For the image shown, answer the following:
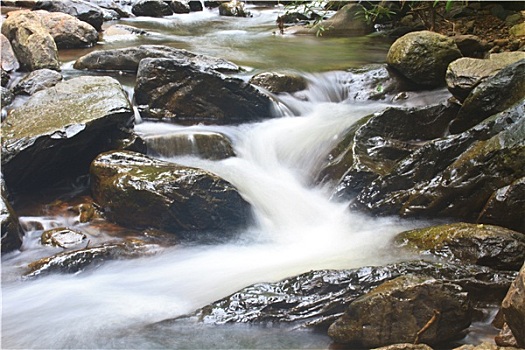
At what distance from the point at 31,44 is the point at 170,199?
4225 millimetres

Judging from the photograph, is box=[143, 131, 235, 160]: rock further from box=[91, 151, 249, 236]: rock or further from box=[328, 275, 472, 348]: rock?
box=[328, 275, 472, 348]: rock

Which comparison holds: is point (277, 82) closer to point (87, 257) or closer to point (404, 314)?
point (87, 257)

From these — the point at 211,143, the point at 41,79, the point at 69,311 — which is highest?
the point at 41,79

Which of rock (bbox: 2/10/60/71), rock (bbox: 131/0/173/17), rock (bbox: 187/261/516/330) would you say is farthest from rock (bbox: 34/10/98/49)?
rock (bbox: 187/261/516/330)

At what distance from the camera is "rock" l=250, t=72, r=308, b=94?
666 cm

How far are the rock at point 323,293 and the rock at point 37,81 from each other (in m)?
4.21

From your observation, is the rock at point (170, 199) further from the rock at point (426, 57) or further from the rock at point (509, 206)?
the rock at point (426, 57)

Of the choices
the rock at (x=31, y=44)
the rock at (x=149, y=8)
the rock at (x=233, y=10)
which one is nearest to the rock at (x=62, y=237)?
the rock at (x=31, y=44)

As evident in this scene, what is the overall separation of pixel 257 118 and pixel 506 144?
2.97 m

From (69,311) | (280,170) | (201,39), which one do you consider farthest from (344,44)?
(69,311)

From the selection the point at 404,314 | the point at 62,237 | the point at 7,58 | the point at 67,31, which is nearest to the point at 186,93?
the point at 62,237

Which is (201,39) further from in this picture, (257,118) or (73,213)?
(73,213)

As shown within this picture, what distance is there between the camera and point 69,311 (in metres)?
3.22

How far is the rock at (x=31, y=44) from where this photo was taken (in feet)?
22.2
